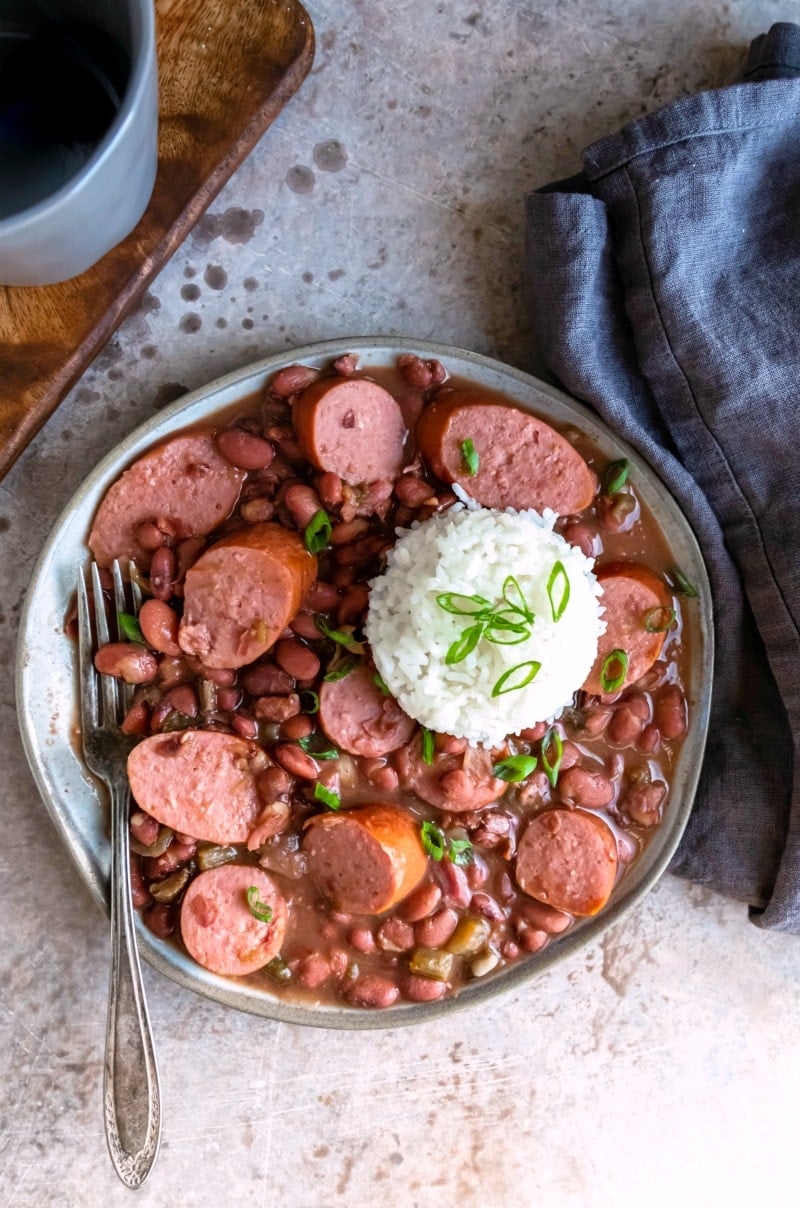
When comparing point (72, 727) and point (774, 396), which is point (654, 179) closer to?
point (774, 396)

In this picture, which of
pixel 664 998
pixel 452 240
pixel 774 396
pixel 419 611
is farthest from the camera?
pixel 664 998

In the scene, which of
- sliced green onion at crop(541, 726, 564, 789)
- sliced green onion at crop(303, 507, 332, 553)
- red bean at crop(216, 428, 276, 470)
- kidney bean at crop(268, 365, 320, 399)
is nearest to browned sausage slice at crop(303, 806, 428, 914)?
sliced green onion at crop(541, 726, 564, 789)

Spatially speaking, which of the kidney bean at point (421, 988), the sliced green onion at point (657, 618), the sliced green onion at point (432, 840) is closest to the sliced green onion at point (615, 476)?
the sliced green onion at point (657, 618)

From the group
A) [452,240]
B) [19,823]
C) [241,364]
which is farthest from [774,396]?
[19,823]

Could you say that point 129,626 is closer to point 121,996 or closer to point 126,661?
point 126,661

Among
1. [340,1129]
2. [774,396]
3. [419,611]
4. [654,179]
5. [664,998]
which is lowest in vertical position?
[340,1129]

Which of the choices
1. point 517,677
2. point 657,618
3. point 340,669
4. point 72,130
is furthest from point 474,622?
point 72,130

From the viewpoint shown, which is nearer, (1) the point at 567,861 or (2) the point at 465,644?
(2) the point at 465,644
